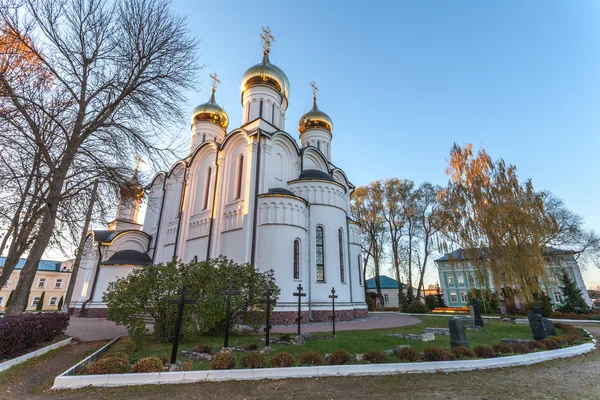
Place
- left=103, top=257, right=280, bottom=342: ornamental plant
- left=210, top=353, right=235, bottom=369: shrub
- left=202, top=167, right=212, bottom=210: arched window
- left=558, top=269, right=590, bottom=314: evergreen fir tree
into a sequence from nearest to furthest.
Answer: left=210, top=353, right=235, bottom=369: shrub
left=103, top=257, right=280, bottom=342: ornamental plant
left=202, top=167, right=212, bottom=210: arched window
left=558, top=269, right=590, bottom=314: evergreen fir tree

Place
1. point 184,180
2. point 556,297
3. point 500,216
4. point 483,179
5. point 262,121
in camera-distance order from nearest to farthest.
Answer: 1. point 500,216
2. point 483,179
3. point 262,121
4. point 184,180
5. point 556,297

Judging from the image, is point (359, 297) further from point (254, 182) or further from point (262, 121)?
point (262, 121)

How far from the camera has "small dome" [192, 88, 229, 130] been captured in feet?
78.8

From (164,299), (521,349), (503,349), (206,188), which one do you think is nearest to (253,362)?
(164,299)

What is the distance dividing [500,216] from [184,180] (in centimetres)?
1898

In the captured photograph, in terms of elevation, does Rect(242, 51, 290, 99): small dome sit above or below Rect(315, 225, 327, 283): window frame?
above

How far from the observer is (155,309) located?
8195mm

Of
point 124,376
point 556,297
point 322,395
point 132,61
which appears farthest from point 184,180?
point 556,297

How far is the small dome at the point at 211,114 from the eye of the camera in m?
24.0

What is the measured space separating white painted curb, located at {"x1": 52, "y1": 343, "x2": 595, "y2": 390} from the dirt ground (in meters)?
0.16

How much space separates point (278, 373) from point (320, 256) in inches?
394

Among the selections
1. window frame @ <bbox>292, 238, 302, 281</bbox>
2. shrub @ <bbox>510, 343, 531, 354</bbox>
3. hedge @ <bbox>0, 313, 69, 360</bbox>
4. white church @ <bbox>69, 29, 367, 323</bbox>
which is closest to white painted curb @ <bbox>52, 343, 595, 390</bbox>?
shrub @ <bbox>510, 343, 531, 354</bbox>


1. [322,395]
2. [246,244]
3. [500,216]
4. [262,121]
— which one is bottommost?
[322,395]

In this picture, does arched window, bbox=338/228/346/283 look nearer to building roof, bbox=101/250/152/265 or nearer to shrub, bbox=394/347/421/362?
shrub, bbox=394/347/421/362
